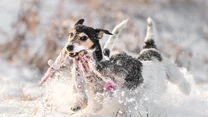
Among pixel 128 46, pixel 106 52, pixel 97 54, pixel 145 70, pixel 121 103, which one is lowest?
pixel 121 103

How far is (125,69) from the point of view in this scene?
365cm

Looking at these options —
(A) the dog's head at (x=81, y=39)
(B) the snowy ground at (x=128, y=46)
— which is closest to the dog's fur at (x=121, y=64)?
(A) the dog's head at (x=81, y=39)

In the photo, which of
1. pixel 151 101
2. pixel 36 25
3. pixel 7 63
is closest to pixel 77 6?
pixel 36 25

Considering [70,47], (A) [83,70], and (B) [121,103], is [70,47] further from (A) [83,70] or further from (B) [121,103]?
(B) [121,103]

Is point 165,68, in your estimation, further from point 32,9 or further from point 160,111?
point 32,9

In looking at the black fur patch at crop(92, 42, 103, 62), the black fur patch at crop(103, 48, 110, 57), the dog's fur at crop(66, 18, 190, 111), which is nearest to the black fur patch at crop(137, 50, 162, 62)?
the dog's fur at crop(66, 18, 190, 111)

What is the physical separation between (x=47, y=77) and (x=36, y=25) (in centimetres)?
684

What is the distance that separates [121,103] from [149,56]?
3.62 feet

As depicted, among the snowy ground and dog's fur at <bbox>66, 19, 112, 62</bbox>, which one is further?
the snowy ground

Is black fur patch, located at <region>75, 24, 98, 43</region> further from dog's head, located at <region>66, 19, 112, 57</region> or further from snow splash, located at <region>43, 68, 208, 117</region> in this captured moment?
snow splash, located at <region>43, 68, 208, 117</region>

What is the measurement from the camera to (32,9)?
10188mm

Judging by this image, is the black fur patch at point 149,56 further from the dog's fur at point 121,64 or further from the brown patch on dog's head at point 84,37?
the brown patch on dog's head at point 84,37

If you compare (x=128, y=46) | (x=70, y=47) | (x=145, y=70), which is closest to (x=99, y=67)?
(x=70, y=47)

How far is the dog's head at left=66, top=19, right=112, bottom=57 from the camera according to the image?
11.0 ft
